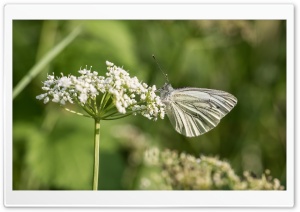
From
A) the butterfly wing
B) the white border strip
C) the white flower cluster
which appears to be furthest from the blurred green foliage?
the white flower cluster

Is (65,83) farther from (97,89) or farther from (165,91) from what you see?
(165,91)

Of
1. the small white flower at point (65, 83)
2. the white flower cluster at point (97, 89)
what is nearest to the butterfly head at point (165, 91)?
the white flower cluster at point (97, 89)

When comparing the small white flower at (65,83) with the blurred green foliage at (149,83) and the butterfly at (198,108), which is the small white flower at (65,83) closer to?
the butterfly at (198,108)

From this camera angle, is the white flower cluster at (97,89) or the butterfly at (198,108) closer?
the white flower cluster at (97,89)

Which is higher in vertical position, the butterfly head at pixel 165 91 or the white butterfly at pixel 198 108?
the butterfly head at pixel 165 91

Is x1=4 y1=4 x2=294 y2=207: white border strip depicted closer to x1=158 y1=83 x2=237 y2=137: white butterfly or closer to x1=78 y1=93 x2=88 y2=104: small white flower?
x1=158 y1=83 x2=237 y2=137: white butterfly

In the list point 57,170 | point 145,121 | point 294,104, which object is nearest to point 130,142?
point 145,121

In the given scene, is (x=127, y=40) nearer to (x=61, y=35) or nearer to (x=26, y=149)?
(x=61, y=35)
